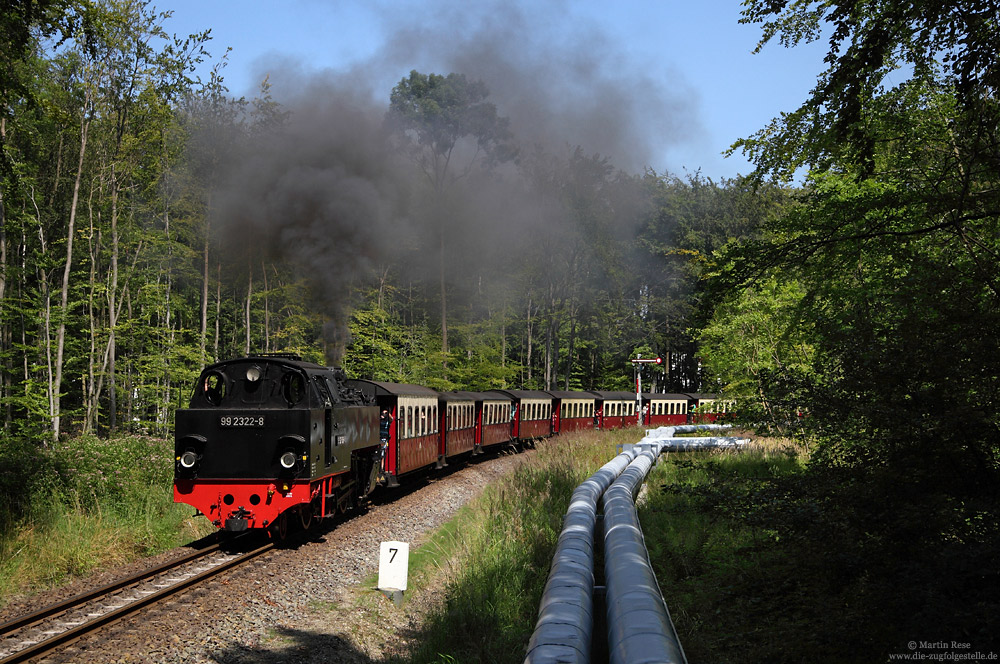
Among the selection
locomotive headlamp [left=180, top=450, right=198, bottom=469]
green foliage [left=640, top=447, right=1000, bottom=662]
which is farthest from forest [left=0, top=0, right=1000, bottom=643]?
locomotive headlamp [left=180, top=450, right=198, bottom=469]

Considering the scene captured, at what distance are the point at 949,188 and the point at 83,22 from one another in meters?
11.1

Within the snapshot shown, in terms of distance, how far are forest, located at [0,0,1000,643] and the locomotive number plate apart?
500 cm

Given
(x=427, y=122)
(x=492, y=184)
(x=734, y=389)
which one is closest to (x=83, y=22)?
(x=734, y=389)

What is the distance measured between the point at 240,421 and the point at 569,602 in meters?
7.35

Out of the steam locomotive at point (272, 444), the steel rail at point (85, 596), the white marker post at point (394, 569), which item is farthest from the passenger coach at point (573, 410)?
the white marker post at point (394, 569)

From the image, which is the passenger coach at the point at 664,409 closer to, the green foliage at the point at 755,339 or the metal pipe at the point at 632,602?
the green foliage at the point at 755,339

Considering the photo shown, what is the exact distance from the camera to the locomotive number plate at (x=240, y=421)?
10.7 meters

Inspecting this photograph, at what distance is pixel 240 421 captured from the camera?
1073 centimetres

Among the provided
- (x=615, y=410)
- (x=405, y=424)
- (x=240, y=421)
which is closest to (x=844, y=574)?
(x=240, y=421)

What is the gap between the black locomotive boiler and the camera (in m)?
10.5

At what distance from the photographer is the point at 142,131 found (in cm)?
2355

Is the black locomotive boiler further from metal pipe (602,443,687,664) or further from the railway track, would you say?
metal pipe (602,443,687,664)

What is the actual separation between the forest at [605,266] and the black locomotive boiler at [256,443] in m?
4.75

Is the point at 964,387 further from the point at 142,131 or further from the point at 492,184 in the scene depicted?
the point at 492,184
